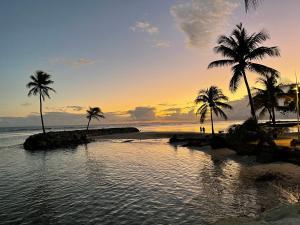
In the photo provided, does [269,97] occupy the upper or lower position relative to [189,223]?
upper

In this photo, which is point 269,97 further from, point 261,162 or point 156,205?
point 156,205

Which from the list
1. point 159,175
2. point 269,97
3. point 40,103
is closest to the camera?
point 159,175

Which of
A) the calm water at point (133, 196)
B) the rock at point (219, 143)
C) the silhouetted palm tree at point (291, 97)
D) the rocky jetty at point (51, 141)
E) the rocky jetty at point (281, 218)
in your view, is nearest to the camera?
the rocky jetty at point (281, 218)

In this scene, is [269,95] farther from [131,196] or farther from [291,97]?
[131,196]

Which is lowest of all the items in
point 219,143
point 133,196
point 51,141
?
point 133,196

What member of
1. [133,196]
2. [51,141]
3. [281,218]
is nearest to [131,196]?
[133,196]

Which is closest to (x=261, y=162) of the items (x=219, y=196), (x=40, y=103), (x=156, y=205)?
(x=219, y=196)

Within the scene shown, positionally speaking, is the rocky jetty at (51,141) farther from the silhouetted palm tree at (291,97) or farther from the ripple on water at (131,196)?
the silhouetted palm tree at (291,97)

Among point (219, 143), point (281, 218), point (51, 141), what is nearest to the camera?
point (281, 218)

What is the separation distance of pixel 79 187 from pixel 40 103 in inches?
1912

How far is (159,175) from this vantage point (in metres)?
20.1

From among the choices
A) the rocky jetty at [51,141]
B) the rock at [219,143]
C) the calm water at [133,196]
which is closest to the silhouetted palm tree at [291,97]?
the rock at [219,143]

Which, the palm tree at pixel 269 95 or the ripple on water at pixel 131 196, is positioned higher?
the palm tree at pixel 269 95

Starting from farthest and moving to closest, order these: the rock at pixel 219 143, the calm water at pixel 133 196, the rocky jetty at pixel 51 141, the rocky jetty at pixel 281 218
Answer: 1. the rocky jetty at pixel 51 141
2. the rock at pixel 219 143
3. the calm water at pixel 133 196
4. the rocky jetty at pixel 281 218
